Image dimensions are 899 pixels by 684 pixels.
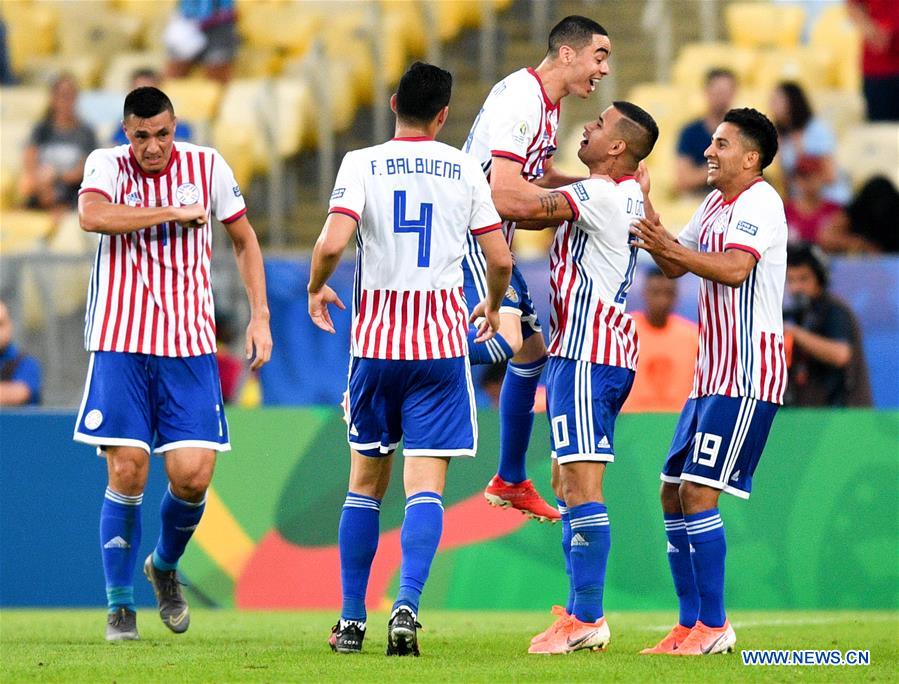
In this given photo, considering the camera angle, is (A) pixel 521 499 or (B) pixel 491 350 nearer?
(B) pixel 491 350

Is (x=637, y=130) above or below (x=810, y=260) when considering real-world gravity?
above

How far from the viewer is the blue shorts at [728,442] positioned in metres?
7.39

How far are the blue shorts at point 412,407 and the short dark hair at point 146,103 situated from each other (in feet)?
5.13

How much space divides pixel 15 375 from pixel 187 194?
Answer: 13.4 feet

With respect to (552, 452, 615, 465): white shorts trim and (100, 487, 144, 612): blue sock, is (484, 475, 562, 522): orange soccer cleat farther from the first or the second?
(100, 487, 144, 612): blue sock

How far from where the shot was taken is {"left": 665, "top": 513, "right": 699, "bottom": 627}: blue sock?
305 inches

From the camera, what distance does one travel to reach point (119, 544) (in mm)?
7996

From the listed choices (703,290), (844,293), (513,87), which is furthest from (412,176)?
(844,293)

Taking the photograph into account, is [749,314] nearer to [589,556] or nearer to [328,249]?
[589,556]

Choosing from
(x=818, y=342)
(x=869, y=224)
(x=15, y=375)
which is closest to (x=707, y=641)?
(x=818, y=342)

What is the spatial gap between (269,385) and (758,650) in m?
5.70

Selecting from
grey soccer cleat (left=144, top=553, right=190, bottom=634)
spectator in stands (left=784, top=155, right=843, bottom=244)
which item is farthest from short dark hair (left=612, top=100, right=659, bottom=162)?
spectator in stands (left=784, top=155, right=843, bottom=244)

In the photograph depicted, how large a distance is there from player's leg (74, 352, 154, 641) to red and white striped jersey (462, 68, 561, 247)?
180 centimetres

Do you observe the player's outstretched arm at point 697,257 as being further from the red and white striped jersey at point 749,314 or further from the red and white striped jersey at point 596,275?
the red and white striped jersey at point 596,275
